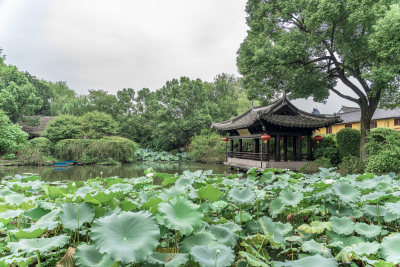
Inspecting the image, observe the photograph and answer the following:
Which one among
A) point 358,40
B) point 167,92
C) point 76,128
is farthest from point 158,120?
point 358,40

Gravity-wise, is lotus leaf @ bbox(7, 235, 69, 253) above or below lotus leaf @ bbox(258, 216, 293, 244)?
above

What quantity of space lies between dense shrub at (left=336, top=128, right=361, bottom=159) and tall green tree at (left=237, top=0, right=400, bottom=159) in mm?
940

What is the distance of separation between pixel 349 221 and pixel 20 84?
21553 mm

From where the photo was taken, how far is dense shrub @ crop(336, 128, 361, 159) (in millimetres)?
10562

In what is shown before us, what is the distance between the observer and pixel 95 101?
82.7 ft

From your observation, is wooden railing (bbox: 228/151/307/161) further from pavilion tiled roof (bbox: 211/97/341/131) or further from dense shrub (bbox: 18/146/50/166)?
dense shrub (bbox: 18/146/50/166)

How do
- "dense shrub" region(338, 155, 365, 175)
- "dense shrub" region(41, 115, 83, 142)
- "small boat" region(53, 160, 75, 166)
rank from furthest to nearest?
"dense shrub" region(41, 115, 83, 142), "small boat" region(53, 160, 75, 166), "dense shrub" region(338, 155, 365, 175)

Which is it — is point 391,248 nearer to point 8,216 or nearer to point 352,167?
point 8,216

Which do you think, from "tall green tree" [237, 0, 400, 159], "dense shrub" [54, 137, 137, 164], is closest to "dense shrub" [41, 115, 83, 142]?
"dense shrub" [54, 137, 137, 164]

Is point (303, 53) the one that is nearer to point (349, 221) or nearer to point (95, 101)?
point (349, 221)

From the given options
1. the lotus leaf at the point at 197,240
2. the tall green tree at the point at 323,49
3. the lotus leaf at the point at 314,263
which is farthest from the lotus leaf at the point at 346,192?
the tall green tree at the point at 323,49

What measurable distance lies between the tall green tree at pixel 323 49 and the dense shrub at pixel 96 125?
45.0ft

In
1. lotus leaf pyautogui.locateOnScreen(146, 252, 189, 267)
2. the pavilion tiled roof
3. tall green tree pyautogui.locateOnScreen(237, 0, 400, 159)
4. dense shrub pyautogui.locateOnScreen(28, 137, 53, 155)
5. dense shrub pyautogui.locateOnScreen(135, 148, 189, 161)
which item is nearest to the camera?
lotus leaf pyautogui.locateOnScreen(146, 252, 189, 267)

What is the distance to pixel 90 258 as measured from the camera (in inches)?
52.2
